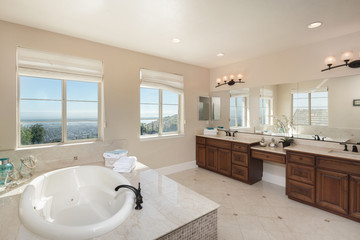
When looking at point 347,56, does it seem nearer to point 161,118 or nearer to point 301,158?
point 301,158

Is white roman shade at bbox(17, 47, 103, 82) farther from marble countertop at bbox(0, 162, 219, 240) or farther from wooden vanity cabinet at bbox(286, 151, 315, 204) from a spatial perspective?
wooden vanity cabinet at bbox(286, 151, 315, 204)

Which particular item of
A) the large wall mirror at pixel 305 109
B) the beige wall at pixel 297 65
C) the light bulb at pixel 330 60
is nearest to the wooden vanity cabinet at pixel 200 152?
the large wall mirror at pixel 305 109

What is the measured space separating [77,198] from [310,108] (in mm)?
3927

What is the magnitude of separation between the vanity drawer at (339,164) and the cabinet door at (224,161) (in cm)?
154

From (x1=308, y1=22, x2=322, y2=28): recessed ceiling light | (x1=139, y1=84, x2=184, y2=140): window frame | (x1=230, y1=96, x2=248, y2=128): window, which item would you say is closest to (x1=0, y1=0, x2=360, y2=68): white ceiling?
(x1=308, y1=22, x2=322, y2=28): recessed ceiling light

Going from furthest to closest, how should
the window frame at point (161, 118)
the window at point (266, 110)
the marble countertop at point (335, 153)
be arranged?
the window frame at point (161, 118) → the window at point (266, 110) → the marble countertop at point (335, 153)

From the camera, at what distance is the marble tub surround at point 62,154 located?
2.32m

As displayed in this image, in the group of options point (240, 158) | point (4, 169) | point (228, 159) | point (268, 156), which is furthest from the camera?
point (228, 159)

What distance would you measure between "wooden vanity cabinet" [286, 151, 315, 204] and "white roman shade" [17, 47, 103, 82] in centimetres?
349

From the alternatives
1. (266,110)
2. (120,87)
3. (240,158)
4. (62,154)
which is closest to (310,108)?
(266,110)

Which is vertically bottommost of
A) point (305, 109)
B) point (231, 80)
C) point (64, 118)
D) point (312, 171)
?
point (312, 171)

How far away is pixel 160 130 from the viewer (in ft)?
12.8

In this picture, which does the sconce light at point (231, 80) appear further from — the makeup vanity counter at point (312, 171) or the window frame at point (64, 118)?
the window frame at point (64, 118)

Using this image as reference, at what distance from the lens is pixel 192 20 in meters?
2.20
